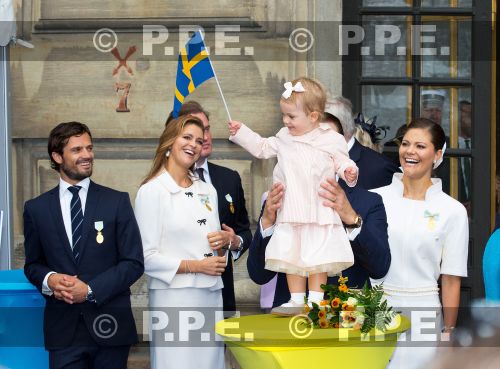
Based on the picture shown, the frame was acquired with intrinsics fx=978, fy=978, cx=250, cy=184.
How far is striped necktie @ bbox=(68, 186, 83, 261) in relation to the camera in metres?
5.07

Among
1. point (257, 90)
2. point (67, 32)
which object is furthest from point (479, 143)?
point (67, 32)

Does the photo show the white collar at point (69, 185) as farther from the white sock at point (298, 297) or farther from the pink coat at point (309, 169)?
the white sock at point (298, 297)

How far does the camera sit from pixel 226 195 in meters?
5.77

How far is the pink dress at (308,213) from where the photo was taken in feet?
14.9

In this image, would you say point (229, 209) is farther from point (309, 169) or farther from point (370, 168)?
point (309, 169)

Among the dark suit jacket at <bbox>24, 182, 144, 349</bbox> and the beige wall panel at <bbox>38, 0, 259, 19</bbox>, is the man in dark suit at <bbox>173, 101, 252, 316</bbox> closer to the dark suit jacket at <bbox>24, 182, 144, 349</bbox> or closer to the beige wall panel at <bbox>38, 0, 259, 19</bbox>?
the dark suit jacket at <bbox>24, 182, 144, 349</bbox>

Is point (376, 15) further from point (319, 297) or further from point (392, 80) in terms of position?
point (319, 297)

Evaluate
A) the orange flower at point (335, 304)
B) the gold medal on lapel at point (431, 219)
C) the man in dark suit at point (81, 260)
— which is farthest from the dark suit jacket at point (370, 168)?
the orange flower at point (335, 304)

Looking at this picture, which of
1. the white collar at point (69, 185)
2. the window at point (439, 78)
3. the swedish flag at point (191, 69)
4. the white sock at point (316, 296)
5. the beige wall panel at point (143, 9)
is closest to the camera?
the white sock at point (316, 296)

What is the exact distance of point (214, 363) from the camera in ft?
17.4

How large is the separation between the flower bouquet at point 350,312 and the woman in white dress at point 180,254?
1133 millimetres

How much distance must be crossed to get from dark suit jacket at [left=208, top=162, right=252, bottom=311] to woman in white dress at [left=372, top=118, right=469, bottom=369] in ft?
3.20

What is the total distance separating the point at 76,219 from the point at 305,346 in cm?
176

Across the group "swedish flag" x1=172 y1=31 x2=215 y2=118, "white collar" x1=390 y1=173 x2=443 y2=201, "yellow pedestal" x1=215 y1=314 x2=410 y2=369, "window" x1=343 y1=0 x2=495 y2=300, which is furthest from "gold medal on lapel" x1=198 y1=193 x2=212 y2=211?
"window" x1=343 y1=0 x2=495 y2=300
